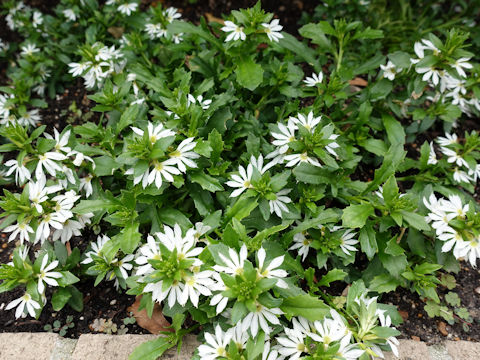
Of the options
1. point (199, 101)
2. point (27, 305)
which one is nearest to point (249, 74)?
point (199, 101)

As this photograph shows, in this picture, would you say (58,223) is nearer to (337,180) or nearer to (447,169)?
(337,180)

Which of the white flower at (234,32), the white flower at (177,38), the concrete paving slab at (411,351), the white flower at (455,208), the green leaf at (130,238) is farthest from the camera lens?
the white flower at (177,38)

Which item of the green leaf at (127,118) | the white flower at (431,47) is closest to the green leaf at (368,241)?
the white flower at (431,47)

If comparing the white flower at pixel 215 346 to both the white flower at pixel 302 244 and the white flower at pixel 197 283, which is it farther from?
the white flower at pixel 302 244

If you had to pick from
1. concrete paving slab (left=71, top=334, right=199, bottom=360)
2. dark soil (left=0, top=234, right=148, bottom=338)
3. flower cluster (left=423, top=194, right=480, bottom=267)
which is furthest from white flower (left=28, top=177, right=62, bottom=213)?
flower cluster (left=423, top=194, right=480, bottom=267)

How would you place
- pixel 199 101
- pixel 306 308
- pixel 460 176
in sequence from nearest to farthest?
pixel 306 308, pixel 199 101, pixel 460 176

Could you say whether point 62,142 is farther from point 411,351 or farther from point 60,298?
point 411,351
